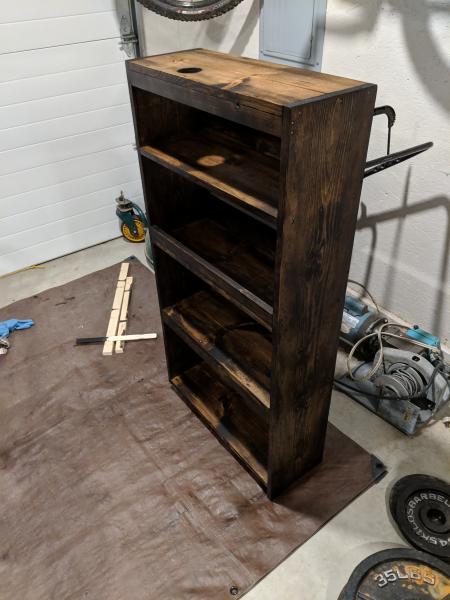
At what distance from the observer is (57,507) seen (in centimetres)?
184

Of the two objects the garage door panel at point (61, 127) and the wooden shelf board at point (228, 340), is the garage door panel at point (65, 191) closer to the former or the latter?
the garage door panel at point (61, 127)

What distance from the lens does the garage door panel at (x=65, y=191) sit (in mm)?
3098

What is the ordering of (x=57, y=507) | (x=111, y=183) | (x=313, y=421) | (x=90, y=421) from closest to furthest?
(x=313, y=421), (x=57, y=507), (x=90, y=421), (x=111, y=183)

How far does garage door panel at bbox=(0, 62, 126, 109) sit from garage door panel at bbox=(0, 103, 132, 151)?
0.46 feet

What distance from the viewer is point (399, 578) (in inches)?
59.1

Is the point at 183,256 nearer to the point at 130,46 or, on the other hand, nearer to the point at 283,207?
the point at 283,207

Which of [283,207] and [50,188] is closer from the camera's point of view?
[283,207]

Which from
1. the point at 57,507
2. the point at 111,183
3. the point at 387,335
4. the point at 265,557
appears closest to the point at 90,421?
the point at 57,507

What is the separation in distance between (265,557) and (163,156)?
1452mm

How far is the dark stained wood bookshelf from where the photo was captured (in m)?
1.13

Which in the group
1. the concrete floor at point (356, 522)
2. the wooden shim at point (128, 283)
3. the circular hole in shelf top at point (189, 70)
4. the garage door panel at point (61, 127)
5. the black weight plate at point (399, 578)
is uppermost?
the circular hole in shelf top at point (189, 70)

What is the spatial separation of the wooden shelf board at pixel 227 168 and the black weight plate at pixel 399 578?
119 cm

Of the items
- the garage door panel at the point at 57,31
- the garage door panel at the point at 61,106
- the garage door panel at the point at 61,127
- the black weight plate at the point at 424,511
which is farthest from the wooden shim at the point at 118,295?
the black weight plate at the point at 424,511

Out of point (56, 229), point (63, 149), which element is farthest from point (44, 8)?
point (56, 229)
